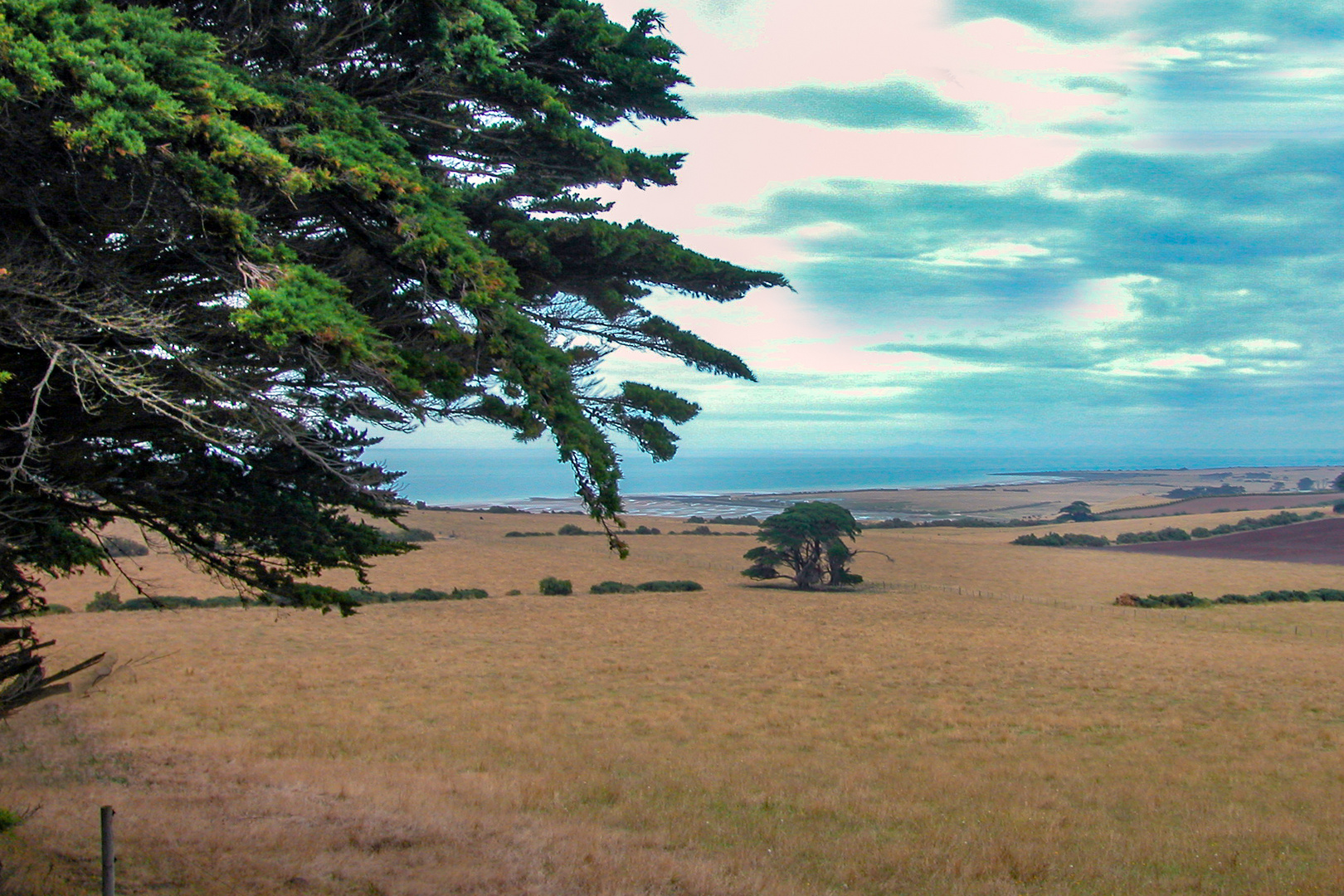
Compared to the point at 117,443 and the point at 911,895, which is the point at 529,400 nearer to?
the point at 117,443

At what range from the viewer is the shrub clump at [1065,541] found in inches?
2768

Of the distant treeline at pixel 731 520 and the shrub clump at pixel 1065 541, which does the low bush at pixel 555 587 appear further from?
the distant treeline at pixel 731 520

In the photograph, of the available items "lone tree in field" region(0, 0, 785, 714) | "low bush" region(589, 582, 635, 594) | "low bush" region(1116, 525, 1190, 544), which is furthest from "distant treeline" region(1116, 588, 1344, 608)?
"lone tree in field" region(0, 0, 785, 714)

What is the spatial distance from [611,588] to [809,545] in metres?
11.4

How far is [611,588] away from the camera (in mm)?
41906

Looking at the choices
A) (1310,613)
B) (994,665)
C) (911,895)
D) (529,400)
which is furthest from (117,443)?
(1310,613)

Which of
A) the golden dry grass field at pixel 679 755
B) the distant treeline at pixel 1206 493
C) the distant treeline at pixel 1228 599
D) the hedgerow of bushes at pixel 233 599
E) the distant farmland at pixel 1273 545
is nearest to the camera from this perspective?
the golden dry grass field at pixel 679 755

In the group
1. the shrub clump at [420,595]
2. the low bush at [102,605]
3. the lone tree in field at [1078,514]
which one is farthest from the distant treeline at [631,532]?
the lone tree in field at [1078,514]

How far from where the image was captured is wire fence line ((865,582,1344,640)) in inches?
1297

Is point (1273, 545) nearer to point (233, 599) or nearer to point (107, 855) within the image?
point (233, 599)

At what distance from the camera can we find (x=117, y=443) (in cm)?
644

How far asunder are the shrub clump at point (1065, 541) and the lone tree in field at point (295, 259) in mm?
70193

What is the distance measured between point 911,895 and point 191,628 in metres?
26.6

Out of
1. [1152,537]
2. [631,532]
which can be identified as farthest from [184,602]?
[1152,537]
